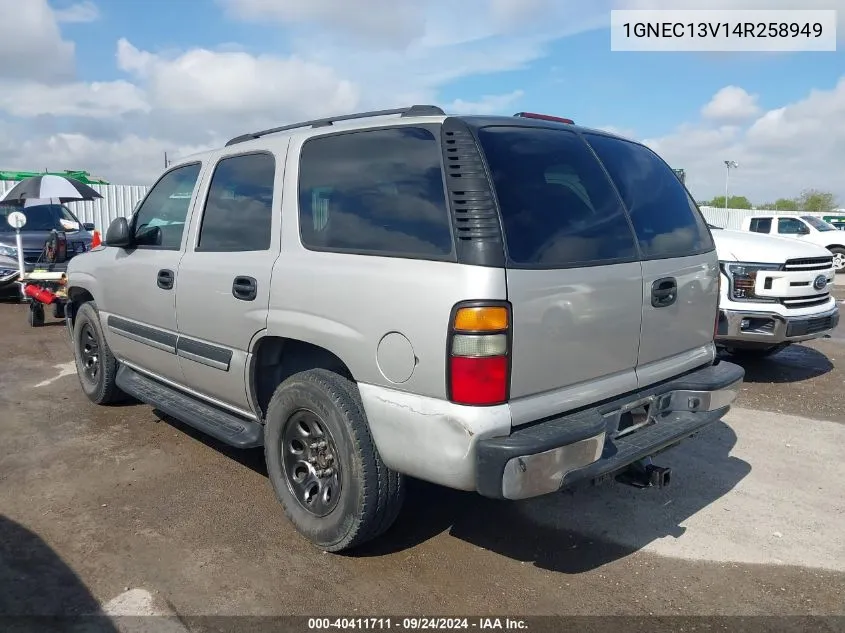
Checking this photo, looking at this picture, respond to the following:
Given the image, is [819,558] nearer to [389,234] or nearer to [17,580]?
[389,234]

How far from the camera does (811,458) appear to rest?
4.57 metres

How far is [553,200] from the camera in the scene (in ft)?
9.50

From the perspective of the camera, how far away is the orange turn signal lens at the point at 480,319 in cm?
254

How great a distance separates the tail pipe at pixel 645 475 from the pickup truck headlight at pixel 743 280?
3.30 meters

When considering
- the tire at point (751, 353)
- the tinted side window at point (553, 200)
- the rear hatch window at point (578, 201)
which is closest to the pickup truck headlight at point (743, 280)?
the tire at point (751, 353)

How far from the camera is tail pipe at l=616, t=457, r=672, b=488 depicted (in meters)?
3.33

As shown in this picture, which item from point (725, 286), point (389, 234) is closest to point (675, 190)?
point (389, 234)

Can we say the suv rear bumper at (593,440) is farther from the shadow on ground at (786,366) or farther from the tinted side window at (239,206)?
the shadow on ground at (786,366)

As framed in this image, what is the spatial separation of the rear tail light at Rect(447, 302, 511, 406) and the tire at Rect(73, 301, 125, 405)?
142 inches

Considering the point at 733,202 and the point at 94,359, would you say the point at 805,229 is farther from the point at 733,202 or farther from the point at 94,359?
the point at 733,202

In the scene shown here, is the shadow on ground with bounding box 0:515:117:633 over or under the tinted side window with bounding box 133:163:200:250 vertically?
under

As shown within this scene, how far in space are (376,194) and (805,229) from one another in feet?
59.0

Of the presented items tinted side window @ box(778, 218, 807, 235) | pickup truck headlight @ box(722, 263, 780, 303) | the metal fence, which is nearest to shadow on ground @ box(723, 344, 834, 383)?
pickup truck headlight @ box(722, 263, 780, 303)

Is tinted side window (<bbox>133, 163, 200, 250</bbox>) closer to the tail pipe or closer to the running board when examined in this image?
the running board
